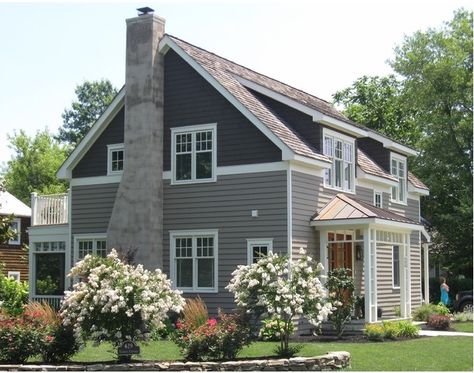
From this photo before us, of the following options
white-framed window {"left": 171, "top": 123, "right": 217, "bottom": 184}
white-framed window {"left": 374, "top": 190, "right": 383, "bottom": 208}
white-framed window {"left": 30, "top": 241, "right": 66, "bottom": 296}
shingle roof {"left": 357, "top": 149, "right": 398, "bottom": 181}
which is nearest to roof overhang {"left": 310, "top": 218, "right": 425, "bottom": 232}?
white-framed window {"left": 171, "top": 123, "right": 217, "bottom": 184}

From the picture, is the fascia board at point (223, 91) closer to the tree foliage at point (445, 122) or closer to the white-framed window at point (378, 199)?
the white-framed window at point (378, 199)

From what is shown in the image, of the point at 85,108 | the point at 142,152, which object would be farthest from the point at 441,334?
the point at 85,108

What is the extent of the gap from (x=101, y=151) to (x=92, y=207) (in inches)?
77.7

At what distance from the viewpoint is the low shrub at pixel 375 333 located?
66.7 ft

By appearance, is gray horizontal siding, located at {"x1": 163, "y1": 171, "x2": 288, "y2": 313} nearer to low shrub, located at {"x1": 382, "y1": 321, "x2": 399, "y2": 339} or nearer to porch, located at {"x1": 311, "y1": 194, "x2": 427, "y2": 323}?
porch, located at {"x1": 311, "y1": 194, "x2": 427, "y2": 323}

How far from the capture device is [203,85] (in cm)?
2369

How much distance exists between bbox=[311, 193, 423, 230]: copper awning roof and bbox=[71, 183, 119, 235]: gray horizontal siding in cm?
730

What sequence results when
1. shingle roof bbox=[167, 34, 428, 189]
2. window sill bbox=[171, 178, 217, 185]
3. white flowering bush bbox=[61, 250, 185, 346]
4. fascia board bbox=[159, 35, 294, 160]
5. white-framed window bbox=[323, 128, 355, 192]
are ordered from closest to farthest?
white flowering bush bbox=[61, 250, 185, 346]
fascia board bbox=[159, 35, 294, 160]
shingle roof bbox=[167, 34, 428, 189]
window sill bbox=[171, 178, 217, 185]
white-framed window bbox=[323, 128, 355, 192]

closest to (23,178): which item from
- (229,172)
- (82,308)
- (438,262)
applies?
(438,262)

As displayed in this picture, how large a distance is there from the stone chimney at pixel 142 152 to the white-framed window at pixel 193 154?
0.55m

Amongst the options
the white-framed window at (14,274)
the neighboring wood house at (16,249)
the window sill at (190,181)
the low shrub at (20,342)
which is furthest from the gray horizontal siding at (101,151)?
the white-framed window at (14,274)

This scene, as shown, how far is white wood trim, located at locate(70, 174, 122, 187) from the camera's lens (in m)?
25.6

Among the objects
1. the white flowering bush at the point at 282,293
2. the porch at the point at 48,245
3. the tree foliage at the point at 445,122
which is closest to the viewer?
the white flowering bush at the point at 282,293

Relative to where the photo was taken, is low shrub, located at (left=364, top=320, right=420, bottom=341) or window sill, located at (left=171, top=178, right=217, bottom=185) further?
window sill, located at (left=171, top=178, right=217, bottom=185)
